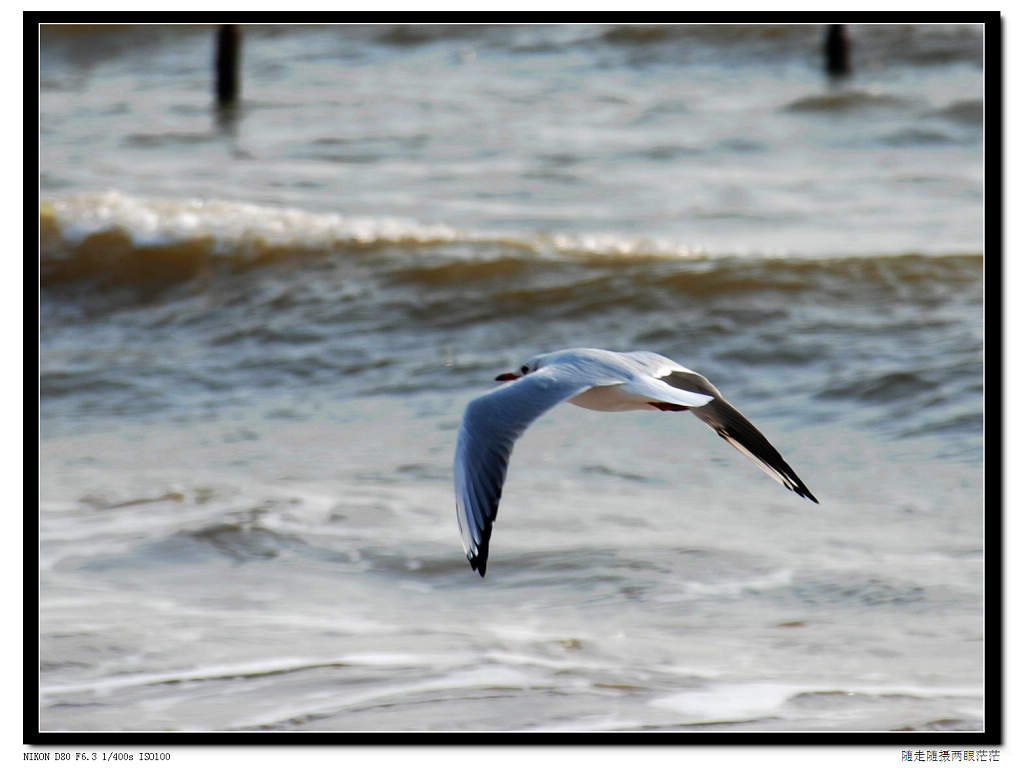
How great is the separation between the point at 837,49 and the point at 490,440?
37.6 ft

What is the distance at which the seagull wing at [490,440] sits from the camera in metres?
3.07

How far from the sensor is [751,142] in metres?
11.2

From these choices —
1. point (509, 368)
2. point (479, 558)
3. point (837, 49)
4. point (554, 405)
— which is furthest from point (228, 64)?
point (479, 558)

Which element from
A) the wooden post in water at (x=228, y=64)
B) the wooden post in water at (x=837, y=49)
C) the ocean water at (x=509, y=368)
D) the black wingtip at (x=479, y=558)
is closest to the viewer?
the black wingtip at (x=479, y=558)

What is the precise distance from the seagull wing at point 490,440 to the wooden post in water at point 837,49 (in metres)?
10.8

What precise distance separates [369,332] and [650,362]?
4.37 metres

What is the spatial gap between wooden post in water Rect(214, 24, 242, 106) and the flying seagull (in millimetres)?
10546

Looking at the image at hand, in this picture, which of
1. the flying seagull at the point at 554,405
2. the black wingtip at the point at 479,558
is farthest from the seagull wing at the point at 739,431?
the black wingtip at the point at 479,558

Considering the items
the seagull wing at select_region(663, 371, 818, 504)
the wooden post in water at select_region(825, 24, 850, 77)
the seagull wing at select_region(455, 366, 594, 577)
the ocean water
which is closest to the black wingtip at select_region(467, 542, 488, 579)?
the seagull wing at select_region(455, 366, 594, 577)

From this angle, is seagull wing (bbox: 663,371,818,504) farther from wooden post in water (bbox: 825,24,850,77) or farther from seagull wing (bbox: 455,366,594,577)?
wooden post in water (bbox: 825,24,850,77)

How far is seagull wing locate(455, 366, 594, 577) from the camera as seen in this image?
3070 millimetres

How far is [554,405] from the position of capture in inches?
131

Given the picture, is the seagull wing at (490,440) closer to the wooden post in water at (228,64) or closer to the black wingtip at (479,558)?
the black wingtip at (479,558)

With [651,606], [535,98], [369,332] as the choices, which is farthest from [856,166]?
[651,606]
